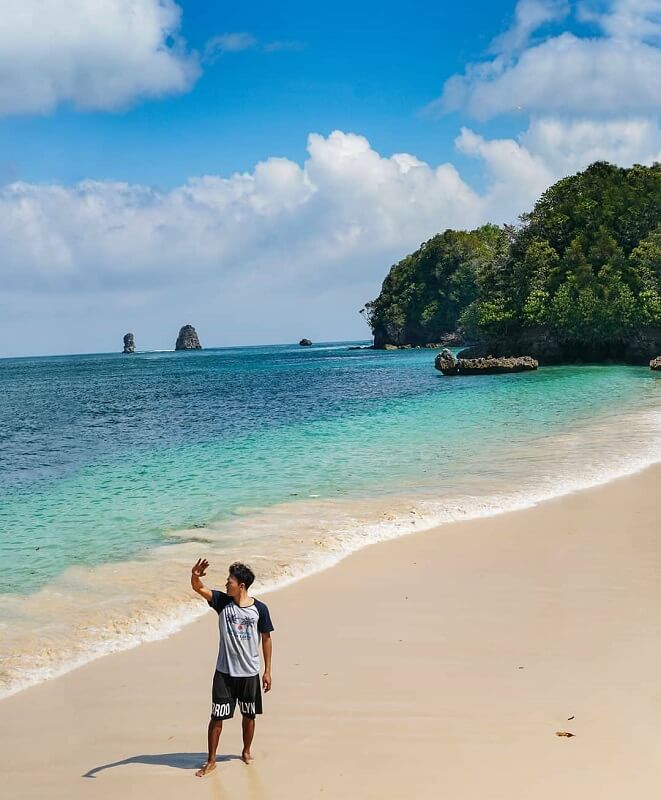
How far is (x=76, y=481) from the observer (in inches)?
774

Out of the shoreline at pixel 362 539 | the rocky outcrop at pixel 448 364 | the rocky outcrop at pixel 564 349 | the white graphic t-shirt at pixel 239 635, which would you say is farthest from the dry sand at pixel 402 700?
the rocky outcrop at pixel 564 349

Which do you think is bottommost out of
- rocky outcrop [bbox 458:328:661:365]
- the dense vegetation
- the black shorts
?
the black shorts

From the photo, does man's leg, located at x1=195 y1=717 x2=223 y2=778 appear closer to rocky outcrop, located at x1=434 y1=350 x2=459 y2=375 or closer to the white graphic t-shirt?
the white graphic t-shirt

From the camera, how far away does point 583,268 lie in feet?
209

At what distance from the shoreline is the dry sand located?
21 centimetres

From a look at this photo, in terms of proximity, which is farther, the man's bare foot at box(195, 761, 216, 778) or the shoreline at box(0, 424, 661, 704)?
the shoreline at box(0, 424, 661, 704)

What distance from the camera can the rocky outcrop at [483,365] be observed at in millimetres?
58031

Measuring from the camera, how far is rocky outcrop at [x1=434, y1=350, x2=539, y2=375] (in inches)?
2285

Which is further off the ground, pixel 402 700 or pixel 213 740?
pixel 213 740

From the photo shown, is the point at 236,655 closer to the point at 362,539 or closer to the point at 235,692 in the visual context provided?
the point at 235,692

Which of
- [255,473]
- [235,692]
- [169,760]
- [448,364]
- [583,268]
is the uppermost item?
[583,268]

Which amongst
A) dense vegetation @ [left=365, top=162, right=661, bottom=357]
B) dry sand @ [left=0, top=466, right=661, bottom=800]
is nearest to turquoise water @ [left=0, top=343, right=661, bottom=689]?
dry sand @ [left=0, top=466, right=661, bottom=800]

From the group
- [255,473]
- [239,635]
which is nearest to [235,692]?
[239,635]

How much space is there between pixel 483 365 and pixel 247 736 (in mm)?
54403
